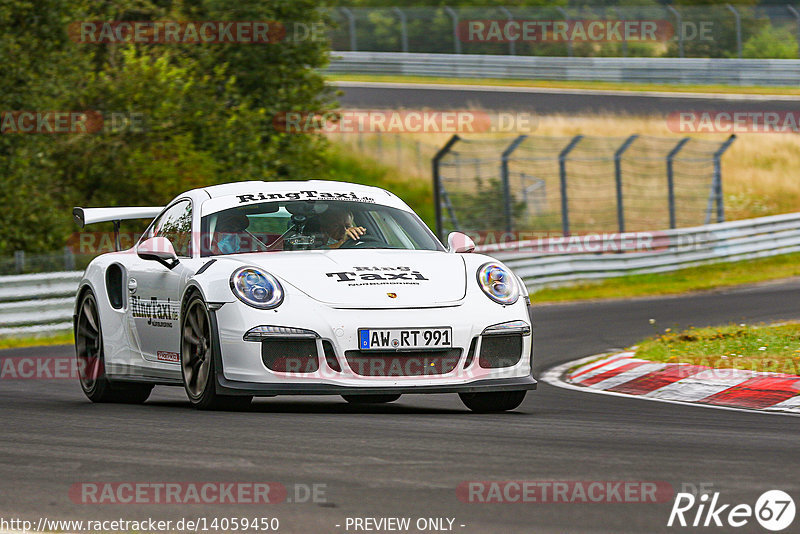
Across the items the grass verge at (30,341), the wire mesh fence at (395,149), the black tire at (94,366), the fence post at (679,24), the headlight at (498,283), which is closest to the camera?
the headlight at (498,283)

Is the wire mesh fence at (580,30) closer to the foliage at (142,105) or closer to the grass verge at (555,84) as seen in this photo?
the grass verge at (555,84)

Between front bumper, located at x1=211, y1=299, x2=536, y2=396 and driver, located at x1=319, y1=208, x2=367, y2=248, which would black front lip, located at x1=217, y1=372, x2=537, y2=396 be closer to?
front bumper, located at x1=211, y1=299, x2=536, y2=396

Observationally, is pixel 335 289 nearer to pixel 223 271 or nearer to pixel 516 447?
pixel 223 271

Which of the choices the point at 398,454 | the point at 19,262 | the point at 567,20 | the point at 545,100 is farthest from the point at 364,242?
the point at 567,20

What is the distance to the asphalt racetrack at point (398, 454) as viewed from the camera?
4.69 m

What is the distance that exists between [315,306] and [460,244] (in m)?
1.35

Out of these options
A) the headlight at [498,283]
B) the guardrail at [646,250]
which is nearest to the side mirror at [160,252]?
the headlight at [498,283]

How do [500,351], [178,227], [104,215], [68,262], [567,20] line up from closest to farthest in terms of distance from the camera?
[500,351], [178,227], [104,215], [68,262], [567,20]

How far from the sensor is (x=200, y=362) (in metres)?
7.85

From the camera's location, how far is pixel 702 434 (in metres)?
6.53

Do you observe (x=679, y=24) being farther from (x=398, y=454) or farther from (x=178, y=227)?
(x=398, y=454)

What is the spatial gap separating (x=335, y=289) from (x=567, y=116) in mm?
26103

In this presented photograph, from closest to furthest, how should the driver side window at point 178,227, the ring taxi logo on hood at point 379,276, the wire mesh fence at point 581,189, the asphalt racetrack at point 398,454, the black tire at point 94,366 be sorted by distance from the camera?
the asphalt racetrack at point 398,454
the ring taxi logo on hood at point 379,276
the driver side window at point 178,227
the black tire at point 94,366
the wire mesh fence at point 581,189

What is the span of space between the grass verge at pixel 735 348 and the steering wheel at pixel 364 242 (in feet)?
8.47
